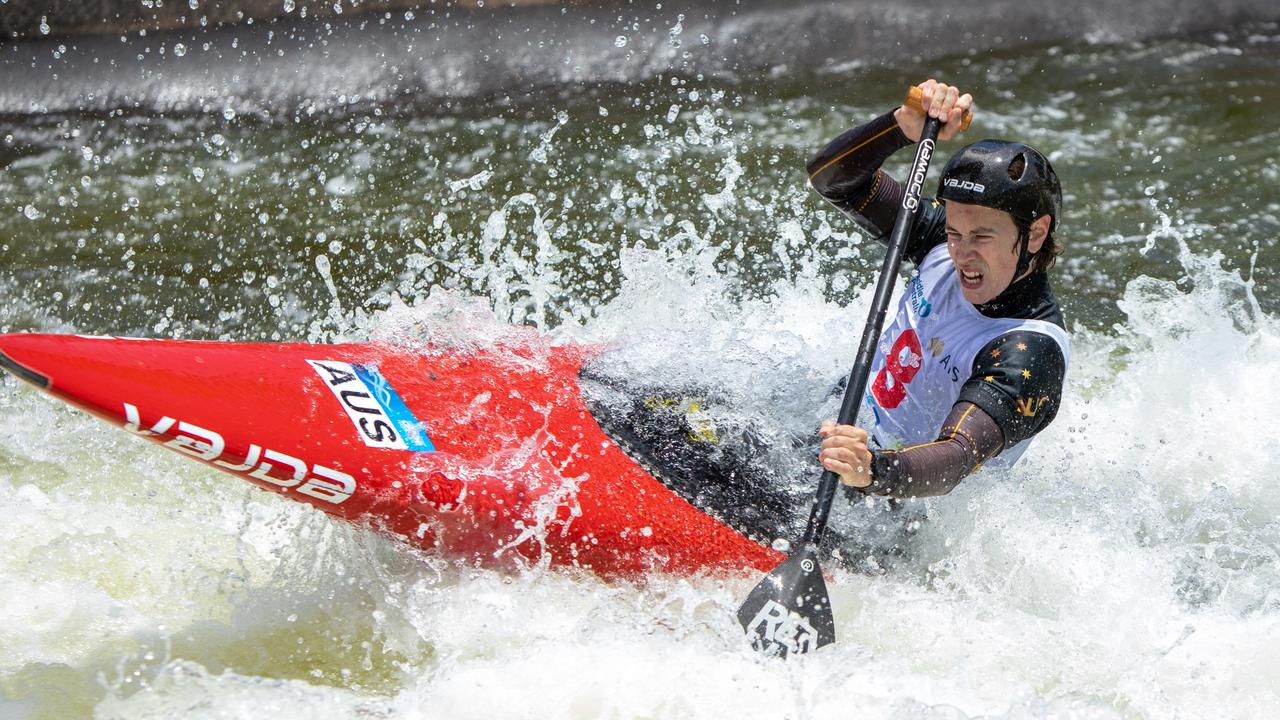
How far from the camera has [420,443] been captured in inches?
122

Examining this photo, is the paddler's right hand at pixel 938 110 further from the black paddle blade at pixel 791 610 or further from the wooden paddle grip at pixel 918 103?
the black paddle blade at pixel 791 610

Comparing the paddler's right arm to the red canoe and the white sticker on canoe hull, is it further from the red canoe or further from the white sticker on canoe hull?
the white sticker on canoe hull

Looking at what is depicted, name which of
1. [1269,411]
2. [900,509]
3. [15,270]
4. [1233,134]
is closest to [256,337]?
[15,270]

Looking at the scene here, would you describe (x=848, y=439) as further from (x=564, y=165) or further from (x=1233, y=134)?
(x=1233, y=134)

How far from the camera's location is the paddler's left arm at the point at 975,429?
2.76 meters

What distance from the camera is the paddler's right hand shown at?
10.8ft

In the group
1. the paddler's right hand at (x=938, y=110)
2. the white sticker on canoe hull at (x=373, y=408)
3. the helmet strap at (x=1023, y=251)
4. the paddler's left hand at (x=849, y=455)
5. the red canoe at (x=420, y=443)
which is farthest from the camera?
the paddler's right hand at (x=938, y=110)

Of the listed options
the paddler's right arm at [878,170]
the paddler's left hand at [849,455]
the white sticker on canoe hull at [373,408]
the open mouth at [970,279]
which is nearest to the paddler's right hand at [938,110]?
the paddler's right arm at [878,170]

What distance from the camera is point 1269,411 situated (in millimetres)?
4418

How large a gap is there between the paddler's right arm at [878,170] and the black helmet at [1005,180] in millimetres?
326

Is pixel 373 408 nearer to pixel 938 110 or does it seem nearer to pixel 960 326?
pixel 960 326

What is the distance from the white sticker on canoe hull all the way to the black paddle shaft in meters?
0.99

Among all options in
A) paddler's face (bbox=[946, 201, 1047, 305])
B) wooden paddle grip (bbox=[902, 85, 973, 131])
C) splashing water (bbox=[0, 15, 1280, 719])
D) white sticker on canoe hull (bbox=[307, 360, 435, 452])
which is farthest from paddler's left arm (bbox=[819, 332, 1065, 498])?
white sticker on canoe hull (bbox=[307, 360, 435, 452])

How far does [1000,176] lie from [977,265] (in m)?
0.22
